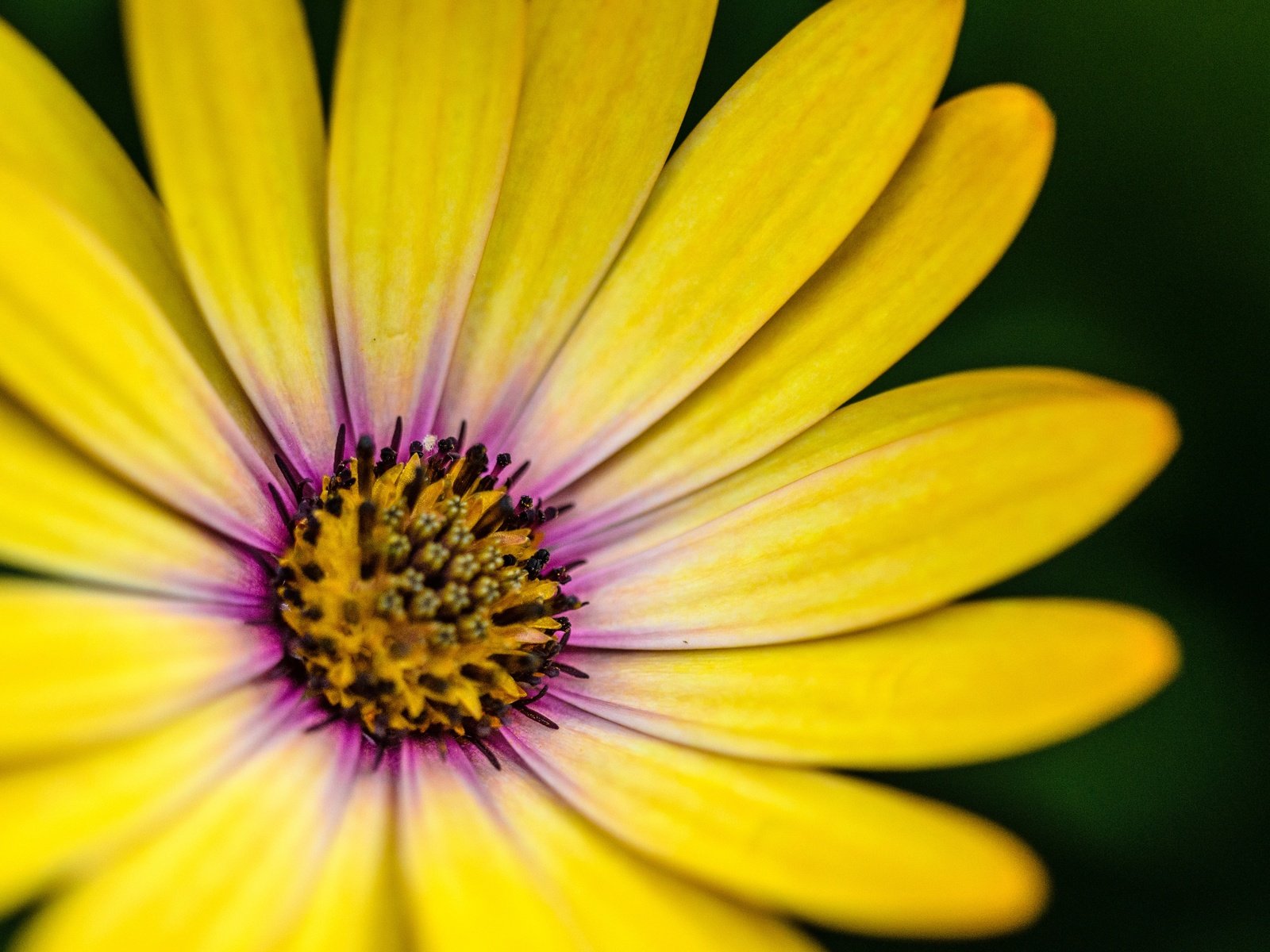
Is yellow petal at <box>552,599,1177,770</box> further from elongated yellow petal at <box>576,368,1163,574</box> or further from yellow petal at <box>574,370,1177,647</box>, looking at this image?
elongated yellow petal at <box>576,368,1163,574</box>

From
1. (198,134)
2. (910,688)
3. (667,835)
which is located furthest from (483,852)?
(198,134)

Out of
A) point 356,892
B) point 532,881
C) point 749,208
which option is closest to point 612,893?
point 532,881

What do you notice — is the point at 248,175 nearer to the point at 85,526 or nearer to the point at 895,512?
the point at 85,526

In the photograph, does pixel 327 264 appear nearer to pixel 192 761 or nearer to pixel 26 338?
pixel 26 338

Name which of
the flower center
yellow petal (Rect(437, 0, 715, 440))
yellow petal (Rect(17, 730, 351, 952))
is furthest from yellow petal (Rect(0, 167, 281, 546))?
yellow petal (Rect(437, 0, 715, 440))

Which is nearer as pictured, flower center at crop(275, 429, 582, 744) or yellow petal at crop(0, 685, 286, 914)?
yellow petal at crop(0, 685, 286, 914)

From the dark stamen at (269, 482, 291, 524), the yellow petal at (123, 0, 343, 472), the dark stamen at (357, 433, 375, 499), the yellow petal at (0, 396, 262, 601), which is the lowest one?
the yellow petal at (0, 396, 262, 601)

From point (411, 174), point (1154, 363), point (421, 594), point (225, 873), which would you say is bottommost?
point (225, 873)
